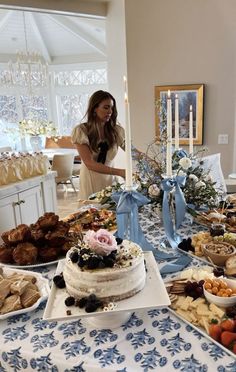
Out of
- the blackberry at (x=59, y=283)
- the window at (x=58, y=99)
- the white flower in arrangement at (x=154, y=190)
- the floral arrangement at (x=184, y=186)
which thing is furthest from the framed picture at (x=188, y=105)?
the window at (x=58, y=99)

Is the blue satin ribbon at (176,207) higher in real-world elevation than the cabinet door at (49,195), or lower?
higher

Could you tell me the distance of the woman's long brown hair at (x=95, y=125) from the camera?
2.29 meters

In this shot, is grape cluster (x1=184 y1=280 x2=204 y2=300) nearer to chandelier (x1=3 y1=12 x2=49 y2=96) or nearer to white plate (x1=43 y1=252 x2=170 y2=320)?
white plate (x1=43 y1=252 x2=170 y2=320)

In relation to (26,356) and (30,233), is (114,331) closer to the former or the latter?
(26,356)

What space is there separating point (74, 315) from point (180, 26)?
309 cm

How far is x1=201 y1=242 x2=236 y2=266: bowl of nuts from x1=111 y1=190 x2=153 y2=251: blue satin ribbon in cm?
22

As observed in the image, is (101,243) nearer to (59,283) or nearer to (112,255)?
(112,255)

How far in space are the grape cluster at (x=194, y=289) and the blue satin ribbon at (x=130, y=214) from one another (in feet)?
0.99

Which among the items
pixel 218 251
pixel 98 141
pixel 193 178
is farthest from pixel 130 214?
pixel 98 141

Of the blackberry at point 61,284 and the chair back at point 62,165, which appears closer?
the blackberry at point 61,284

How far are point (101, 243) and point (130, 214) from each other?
324mm

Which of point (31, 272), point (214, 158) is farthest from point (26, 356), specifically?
point (214, 158)

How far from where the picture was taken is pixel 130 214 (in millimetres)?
1244

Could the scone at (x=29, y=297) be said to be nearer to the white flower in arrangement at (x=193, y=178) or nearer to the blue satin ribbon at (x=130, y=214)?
the blue satin ribbon at (x=130, y=214)
